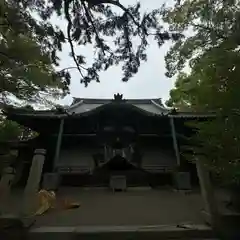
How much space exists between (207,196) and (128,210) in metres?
2.27

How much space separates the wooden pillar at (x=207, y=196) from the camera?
20.5ft

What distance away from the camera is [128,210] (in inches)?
324

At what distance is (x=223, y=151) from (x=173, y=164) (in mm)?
9862

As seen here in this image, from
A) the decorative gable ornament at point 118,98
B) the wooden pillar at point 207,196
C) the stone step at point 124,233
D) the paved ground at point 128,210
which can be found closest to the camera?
the stone step at point 124,233

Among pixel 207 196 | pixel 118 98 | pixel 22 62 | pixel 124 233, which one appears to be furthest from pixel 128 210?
pixel 118 98

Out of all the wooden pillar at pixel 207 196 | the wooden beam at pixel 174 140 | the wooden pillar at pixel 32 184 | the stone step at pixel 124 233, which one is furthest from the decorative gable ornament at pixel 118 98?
the stone step at pixel 124 233

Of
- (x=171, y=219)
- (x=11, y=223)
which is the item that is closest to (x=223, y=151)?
(x=171, y=219)

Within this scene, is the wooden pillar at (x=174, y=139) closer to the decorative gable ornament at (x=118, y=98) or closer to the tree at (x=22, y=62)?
the decorative gable ornament at (x=118, y=98)

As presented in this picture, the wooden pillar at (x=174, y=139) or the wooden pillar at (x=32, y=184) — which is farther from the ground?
the wooden pillar at (x=174, y=139)

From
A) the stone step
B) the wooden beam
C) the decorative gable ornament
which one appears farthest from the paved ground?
the decorative gable ornament

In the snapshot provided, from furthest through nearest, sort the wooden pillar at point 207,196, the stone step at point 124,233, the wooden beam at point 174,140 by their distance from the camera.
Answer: the wooden beam at point 174,140 < the wooden pillar at point 207,196 < the stone step at point 124,233

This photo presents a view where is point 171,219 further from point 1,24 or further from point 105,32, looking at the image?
point 1,24

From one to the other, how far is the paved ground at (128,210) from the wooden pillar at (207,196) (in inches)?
16.3

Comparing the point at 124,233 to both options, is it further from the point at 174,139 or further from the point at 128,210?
the point at 174,139
